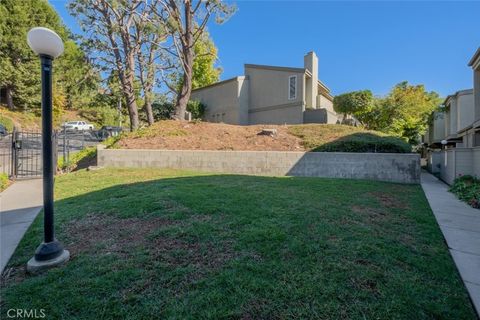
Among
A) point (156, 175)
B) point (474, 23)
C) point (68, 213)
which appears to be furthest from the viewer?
point (474, 23)

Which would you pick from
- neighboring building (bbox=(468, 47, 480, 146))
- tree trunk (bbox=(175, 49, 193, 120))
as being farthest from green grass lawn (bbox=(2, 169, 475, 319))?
tree trunk (bbox=(175, 49, 193, 120))

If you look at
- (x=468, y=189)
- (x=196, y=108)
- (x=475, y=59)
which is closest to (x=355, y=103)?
(x=475, y=59)

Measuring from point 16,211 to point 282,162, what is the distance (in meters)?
7.68

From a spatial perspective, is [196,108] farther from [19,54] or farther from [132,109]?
[19,54]

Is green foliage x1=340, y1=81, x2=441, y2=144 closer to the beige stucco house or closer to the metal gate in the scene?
the beige stucco house

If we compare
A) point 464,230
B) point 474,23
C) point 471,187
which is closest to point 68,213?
point 464,230

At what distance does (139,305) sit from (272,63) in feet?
65.1

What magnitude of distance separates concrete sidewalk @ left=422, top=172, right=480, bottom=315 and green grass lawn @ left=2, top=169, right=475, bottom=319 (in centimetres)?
13

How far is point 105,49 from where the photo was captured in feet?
49.5

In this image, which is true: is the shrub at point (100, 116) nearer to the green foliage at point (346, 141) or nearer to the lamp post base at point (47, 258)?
Answer: the green foliage at point (346, 141)

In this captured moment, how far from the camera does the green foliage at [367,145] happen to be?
9766mm

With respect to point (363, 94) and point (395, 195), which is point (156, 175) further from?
point (363, 94)

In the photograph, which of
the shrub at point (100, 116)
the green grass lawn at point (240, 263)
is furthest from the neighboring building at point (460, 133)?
the shrub at point (100, 116)

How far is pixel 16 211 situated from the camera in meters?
5.23
